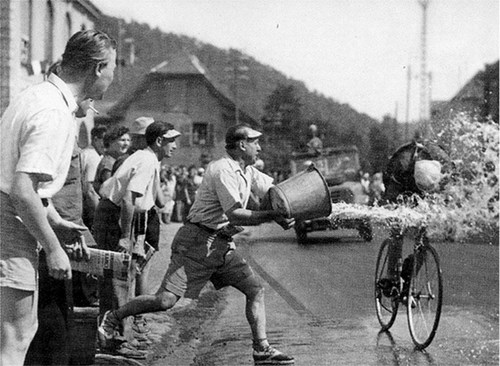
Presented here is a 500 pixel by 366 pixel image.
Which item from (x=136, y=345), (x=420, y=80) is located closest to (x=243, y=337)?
(x=136, y=345)

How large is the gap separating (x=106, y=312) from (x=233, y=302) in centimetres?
246

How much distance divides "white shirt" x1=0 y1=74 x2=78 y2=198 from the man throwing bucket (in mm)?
2173

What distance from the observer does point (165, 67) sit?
809cm

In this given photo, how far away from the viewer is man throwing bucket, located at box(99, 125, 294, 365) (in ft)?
17.6

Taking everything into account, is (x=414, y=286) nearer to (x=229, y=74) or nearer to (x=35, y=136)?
(x=229, y=74)

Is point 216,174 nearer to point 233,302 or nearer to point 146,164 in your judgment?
point 146,164

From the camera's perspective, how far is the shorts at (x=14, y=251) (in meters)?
3.18

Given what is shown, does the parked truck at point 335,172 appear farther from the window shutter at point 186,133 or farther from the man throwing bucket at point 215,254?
the man throwing bucket at point 215,254

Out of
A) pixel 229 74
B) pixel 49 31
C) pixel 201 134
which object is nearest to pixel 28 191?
pixel 201 134

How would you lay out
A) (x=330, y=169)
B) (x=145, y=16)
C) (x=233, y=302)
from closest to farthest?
(x=145, y=16)
(x=233, y=302)
(x=330, y=169)

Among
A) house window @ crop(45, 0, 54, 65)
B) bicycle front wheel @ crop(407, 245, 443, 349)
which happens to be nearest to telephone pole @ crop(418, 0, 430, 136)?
bicycle front wheel @ crop(407, 245, 443, 349)

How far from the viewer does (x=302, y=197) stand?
4.97m

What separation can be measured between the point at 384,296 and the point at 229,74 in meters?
2.76

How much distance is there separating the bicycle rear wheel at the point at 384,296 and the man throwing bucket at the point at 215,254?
124cm
